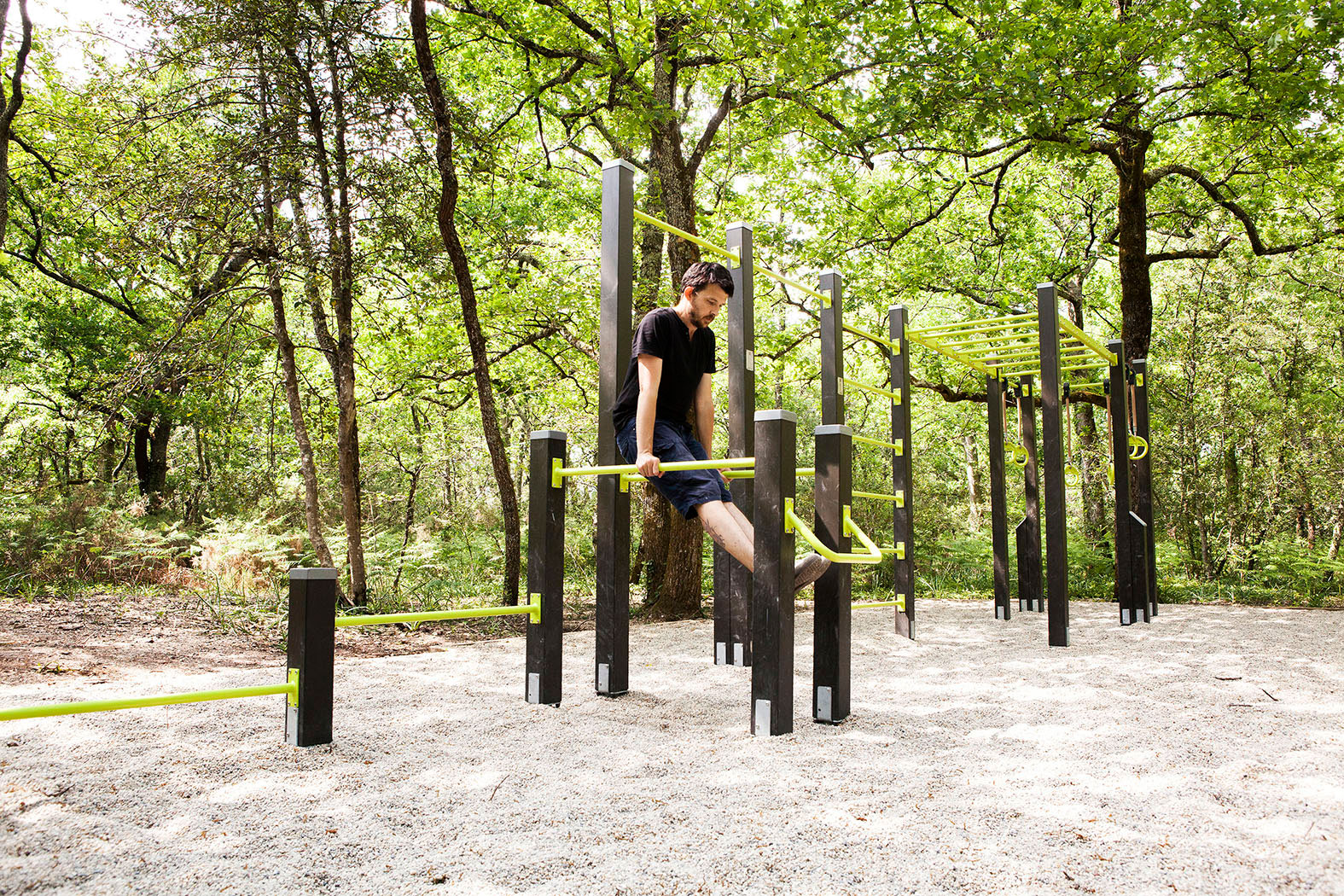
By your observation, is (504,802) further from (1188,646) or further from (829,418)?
(1188,646)

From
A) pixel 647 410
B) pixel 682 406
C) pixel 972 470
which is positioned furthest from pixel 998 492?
pixel 972 470

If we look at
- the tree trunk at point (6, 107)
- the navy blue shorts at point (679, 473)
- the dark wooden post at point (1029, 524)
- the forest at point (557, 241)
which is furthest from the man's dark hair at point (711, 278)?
the dark wooden post at point (1029, 524)

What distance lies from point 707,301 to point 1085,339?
12.4 ft

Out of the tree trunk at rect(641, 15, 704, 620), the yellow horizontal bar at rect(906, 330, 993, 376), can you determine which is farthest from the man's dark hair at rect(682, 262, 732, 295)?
the tree trunk at rect(641, 15, 704, 620)

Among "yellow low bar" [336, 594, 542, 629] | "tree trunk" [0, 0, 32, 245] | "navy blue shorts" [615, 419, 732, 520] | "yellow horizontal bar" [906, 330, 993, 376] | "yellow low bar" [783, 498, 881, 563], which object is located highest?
"tree trunk" [0, 0, 32, 245]

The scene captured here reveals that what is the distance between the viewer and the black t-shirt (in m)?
3.33

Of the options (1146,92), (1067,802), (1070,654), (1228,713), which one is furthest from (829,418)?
(1146,92)

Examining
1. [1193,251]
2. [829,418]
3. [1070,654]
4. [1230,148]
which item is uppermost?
[1230,148]

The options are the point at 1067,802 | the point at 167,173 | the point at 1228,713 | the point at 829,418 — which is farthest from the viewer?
the point at 167,173

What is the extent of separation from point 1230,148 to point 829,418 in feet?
21.8

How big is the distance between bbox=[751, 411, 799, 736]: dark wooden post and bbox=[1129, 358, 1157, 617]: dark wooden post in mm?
5191

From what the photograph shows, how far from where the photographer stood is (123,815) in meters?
2.06

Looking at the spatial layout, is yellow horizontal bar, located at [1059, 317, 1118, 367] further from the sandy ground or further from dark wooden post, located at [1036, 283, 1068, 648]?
the sandy ground

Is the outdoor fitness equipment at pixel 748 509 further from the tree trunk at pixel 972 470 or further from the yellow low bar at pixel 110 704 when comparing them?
the tree trunk at pixel 972 470
